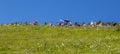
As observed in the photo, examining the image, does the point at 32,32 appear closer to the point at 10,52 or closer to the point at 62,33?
the point at 62,33

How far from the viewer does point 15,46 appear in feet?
116

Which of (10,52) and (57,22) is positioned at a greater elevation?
(57,22)

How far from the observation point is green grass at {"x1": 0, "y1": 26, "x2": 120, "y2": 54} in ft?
105

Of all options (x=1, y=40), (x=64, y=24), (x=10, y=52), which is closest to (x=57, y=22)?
(x=64, y=24)

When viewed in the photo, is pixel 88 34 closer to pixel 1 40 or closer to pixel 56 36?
pixel 56 36

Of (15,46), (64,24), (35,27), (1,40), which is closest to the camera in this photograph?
(15,46)

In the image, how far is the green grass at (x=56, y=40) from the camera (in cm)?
3191

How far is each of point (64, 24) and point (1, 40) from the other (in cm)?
1506

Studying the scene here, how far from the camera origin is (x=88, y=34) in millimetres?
44125

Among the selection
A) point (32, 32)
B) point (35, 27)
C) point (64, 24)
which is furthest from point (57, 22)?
point (32, 32)

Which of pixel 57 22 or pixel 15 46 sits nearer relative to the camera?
pixel 15 46

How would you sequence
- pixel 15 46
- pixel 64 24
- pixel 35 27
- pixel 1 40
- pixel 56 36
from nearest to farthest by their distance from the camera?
pixel 15 46 → pixel 1 40 → pixel 56 36 → pixel 35 27 → pixel 64 24

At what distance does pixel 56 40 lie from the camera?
128 feet

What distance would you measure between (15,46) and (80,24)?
764 inches
